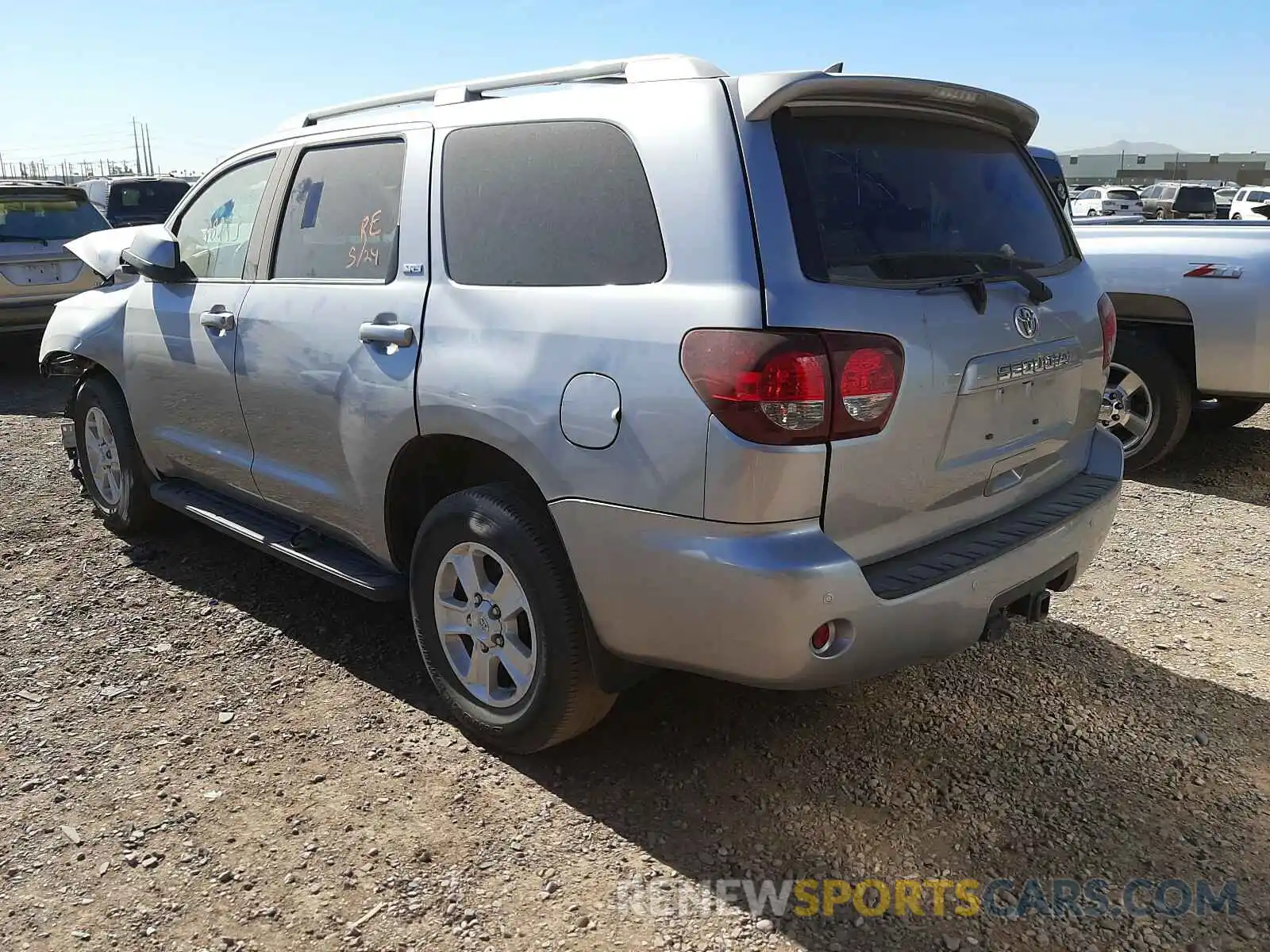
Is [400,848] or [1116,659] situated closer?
[400,848]

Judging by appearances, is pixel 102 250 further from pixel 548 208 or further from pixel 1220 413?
pixel 1220 413

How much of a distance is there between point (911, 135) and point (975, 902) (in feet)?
6.63

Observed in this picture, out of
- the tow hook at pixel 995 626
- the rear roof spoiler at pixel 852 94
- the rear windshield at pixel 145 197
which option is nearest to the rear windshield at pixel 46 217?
the rear windshield at pixel 145 197

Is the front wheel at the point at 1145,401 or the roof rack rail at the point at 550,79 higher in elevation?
the roof rack rail at the point at 550,79

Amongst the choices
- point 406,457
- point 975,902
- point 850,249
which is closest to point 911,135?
point 850,249

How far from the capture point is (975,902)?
2471 mm

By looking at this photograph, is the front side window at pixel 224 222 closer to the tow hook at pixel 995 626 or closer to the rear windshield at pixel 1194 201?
the tow hook at pixel 995 626

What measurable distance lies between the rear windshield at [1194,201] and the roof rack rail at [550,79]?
78.4 feet

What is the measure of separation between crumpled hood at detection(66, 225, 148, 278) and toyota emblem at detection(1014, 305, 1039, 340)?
3.81 metres

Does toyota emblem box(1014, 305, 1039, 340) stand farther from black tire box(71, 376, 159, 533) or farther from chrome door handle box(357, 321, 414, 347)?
black tire box(71, 376, 159, 533)

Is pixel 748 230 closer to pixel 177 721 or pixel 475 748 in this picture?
pixel 475 748

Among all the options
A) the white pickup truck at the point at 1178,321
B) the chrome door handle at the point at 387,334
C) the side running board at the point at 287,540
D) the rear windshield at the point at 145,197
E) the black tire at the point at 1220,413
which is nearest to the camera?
the chrome door handle at the point at 387,334

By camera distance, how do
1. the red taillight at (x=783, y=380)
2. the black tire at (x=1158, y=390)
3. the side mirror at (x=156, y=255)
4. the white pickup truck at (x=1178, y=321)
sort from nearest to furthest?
the red taillight at (x=783, y=380) < the side mirror at (x=156, y=255) < the white pickup truck at (x=1178, y=321) < the black tire at (x=1158, y=390)

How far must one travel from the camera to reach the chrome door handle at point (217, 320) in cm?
378
